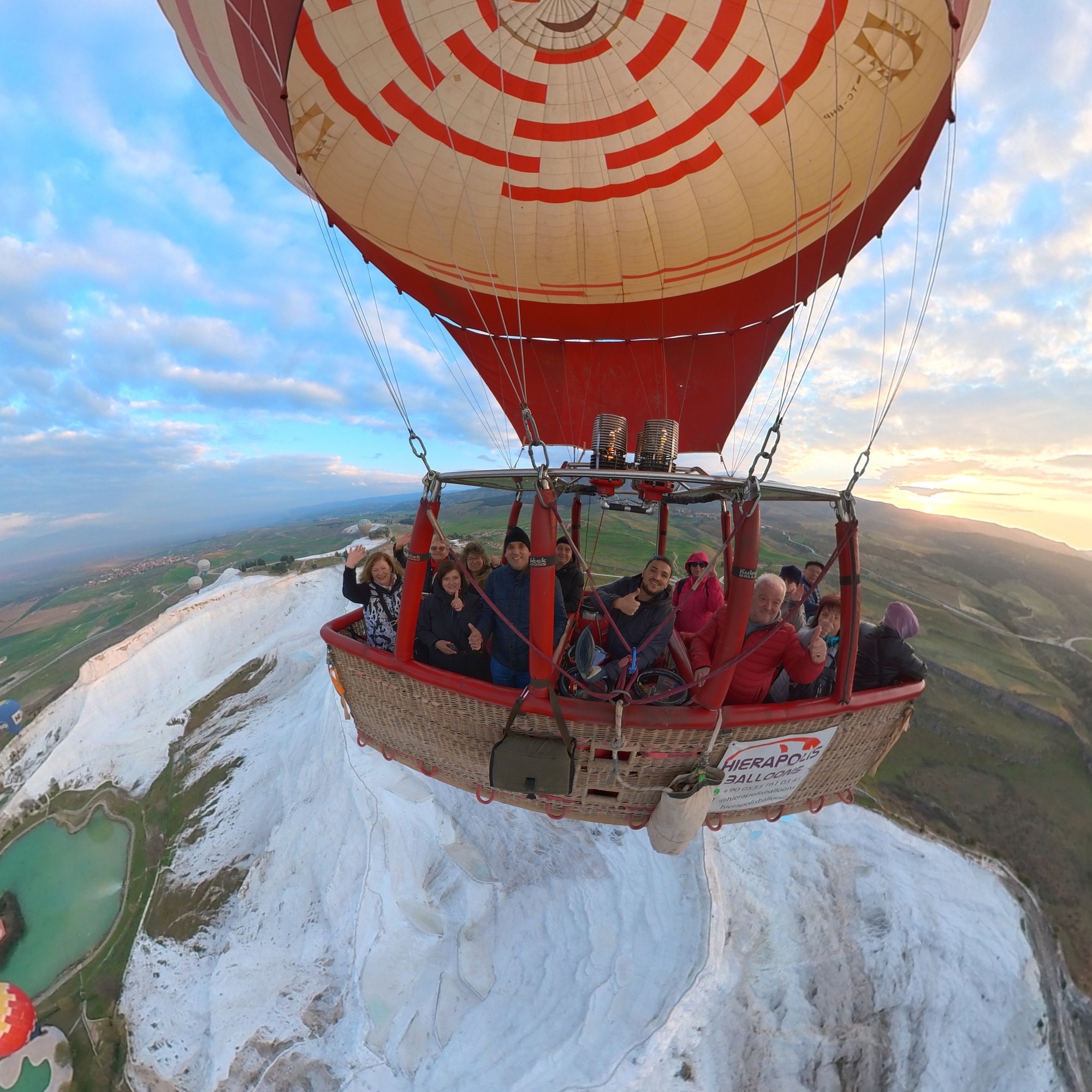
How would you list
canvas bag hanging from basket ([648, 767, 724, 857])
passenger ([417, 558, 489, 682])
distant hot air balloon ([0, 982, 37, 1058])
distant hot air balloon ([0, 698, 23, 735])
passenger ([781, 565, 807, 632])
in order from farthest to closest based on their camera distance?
distant hot air balloon ([0, 698, 23, 735]) → distant hot air balloon ([0, 982, 37, 1058]) → passenger ([781, 565, 807, 632]) → passenger ([417, 558, 489, 682]) → canvas bag hanging from basket ([648, 767, 724, 857])

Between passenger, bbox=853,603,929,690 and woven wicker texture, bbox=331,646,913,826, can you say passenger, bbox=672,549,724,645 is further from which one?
woven wicker texture, bbox=331,646,913,826

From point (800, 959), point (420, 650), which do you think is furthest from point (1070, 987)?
point (420, 650)

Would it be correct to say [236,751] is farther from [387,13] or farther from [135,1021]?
[387,13]

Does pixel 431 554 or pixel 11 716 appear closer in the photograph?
pixel 431 554

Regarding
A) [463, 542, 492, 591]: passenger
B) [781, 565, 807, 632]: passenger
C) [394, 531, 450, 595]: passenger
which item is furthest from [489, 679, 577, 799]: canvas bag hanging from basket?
[781, 565, 807, 632]: passenger

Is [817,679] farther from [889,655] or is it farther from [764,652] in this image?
[764,652]

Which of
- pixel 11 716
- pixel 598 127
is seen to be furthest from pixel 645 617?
pixel 11 716
